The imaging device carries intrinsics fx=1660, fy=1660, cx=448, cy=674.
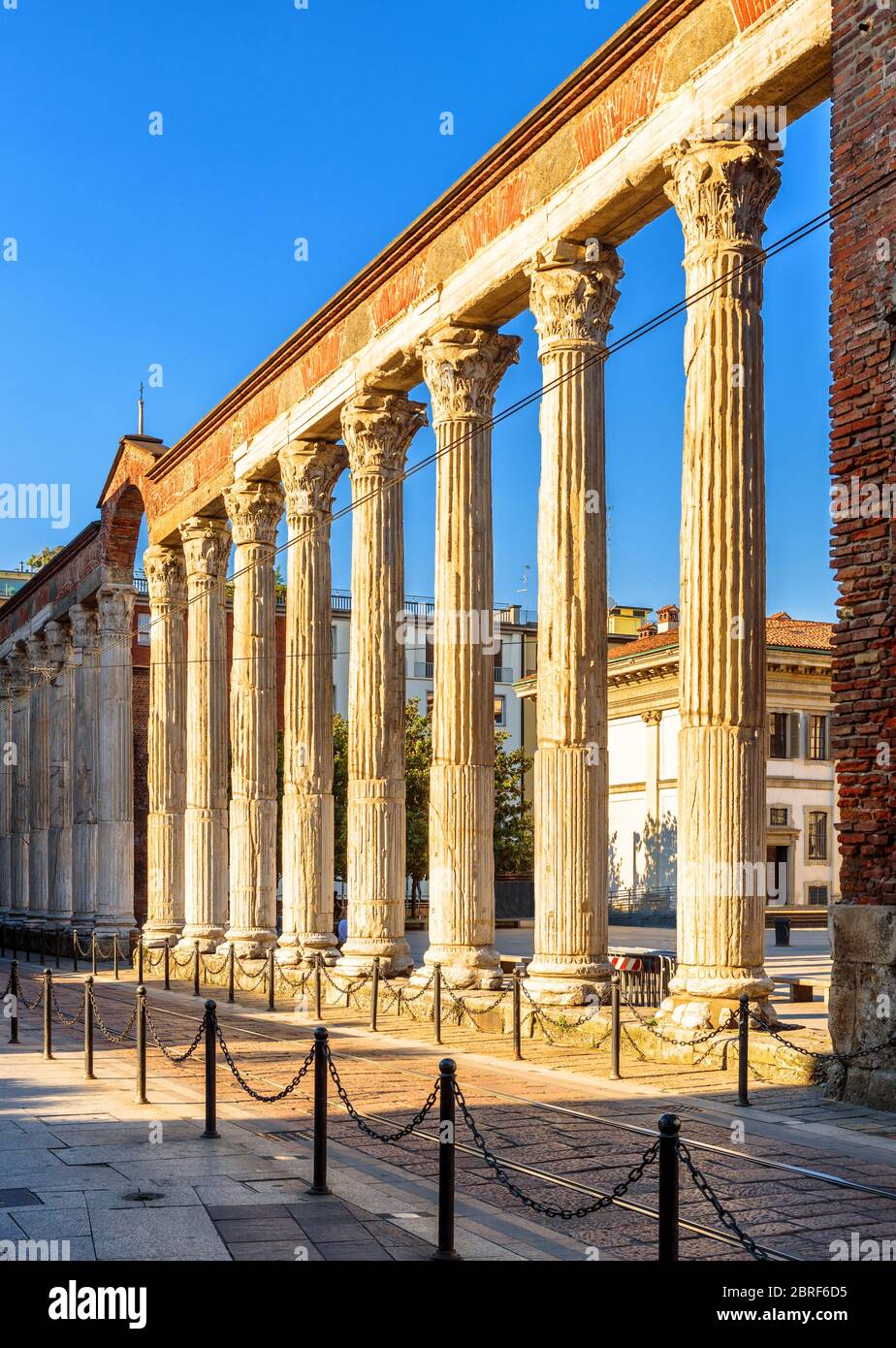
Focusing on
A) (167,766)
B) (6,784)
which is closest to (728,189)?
(167,766)

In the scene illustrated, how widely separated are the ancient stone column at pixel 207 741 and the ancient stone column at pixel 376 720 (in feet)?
32.7

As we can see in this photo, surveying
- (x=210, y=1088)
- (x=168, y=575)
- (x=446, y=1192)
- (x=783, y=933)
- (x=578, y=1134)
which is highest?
(x=168, y=575)

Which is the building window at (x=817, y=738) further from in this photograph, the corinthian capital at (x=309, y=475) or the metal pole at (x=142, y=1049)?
the metal pole at (x=142, y=1049)

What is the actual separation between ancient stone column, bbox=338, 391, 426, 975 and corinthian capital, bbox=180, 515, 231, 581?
1084 cm

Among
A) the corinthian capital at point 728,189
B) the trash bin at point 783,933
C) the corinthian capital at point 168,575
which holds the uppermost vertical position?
the corinthian capital at point 728,189

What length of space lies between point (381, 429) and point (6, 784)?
38.3 meters

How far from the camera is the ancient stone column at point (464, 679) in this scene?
77.0 feet

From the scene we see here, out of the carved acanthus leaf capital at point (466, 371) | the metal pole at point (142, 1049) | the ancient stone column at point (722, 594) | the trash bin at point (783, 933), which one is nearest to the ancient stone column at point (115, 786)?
the trash bin at point (783, 933)

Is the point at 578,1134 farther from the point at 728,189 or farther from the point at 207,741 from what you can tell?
the point at 207,741

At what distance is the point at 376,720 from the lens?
88.7 ft

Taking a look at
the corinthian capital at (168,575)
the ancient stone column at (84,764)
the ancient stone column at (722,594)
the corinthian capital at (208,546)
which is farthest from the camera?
the ancient stone column at (84,764)

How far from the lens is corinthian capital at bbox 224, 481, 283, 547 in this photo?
112ft

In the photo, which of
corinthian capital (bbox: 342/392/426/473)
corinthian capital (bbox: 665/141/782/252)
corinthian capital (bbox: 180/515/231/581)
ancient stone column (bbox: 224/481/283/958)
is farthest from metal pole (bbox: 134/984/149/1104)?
corinthian capital (bbox: 180/515/231/581)
